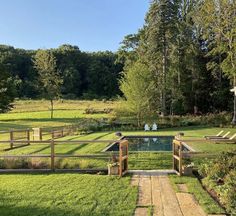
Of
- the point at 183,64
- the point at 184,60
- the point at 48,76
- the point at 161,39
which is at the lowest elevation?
the point at 48,76

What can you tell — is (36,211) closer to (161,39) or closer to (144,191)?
(144,191)

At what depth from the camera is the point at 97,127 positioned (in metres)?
28.0

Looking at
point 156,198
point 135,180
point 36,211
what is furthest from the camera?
point 135,180

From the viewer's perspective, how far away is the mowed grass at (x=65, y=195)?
668 cm

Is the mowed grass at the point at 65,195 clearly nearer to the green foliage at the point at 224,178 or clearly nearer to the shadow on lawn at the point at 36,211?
the shadow on lawn at the point at 36,211

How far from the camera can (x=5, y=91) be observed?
4416 centimetres

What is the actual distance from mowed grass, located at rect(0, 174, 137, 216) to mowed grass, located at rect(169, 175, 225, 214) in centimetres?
123

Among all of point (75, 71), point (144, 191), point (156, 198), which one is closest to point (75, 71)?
point (75, 71)

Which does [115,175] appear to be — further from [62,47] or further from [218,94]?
[62,47]

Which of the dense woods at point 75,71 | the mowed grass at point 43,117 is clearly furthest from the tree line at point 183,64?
the dense woods at point 75,71

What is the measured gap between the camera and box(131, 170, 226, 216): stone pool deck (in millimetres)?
6723

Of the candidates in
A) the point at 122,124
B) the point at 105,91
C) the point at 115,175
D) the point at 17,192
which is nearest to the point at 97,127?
the point at 122,124

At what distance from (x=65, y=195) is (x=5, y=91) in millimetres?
38462

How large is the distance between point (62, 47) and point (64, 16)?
57395 millimetres
